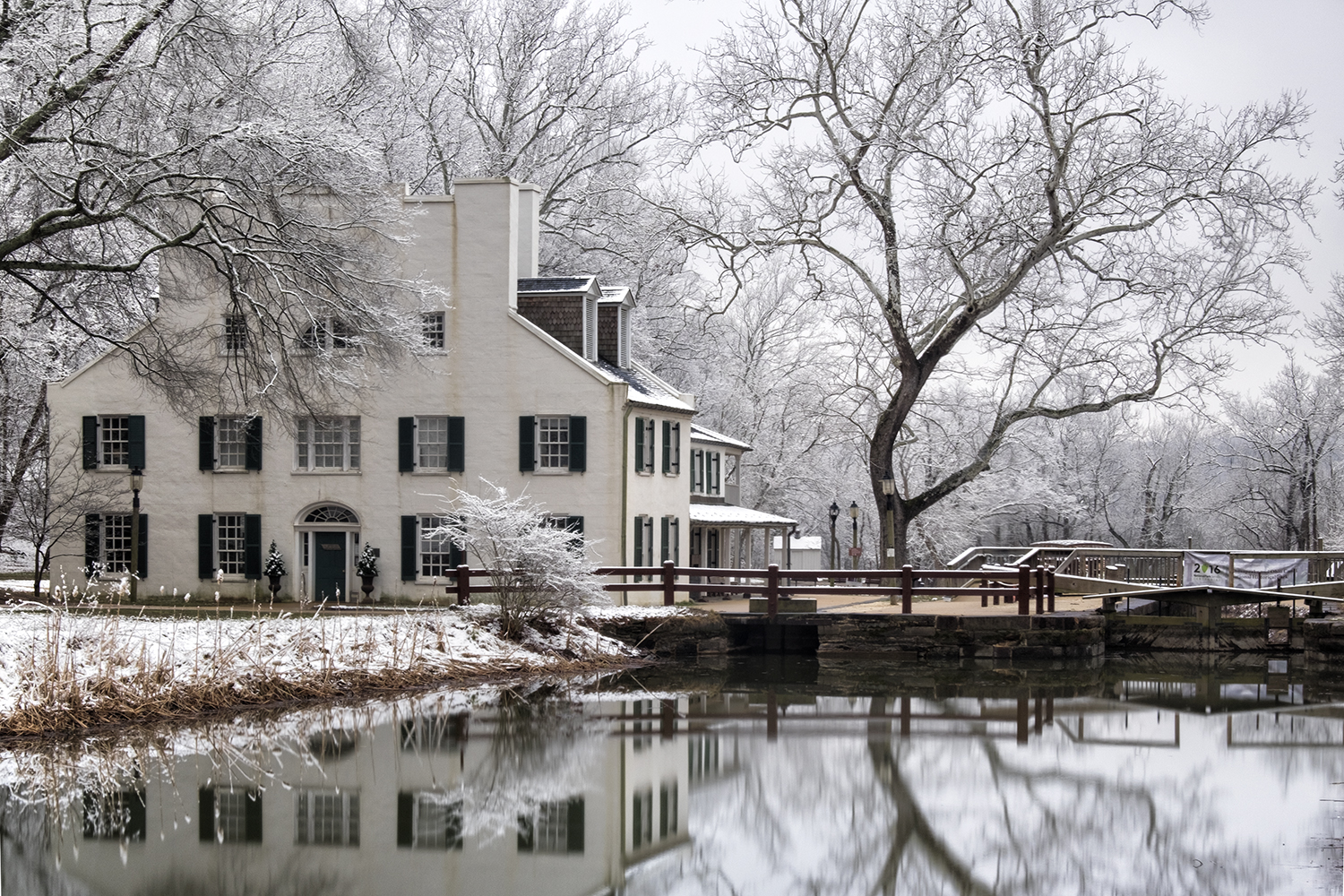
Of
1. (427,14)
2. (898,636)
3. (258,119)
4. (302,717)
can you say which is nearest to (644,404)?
(898,636)

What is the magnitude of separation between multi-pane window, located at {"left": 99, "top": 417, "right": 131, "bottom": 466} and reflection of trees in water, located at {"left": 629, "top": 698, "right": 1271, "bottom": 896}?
18.3 metres

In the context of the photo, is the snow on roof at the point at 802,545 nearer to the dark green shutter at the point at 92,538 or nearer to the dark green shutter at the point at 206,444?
the dark green shutter at the point at 206,444

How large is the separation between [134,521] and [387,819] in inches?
692

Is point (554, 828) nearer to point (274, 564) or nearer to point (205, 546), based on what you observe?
point (274, 564)

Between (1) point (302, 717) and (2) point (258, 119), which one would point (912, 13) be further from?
(1) point (302, 717)

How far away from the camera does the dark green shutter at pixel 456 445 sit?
87.5 ft

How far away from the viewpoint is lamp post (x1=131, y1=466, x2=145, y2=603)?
25.8 metres

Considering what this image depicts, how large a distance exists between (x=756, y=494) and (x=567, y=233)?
11.5 meters

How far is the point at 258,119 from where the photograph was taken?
17.1 m

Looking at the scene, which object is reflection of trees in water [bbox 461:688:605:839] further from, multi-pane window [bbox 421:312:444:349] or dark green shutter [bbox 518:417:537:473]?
multi-pane window [bbox 421:312:444:349]

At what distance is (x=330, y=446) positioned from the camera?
2723cm

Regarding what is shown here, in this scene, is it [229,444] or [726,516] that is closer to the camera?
[229,444]

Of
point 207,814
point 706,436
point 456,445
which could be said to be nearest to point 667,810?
point 207,814

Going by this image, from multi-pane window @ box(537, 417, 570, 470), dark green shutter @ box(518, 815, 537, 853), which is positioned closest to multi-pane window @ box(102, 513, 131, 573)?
multi-pane window @ box(537, 417, 570, 470)
